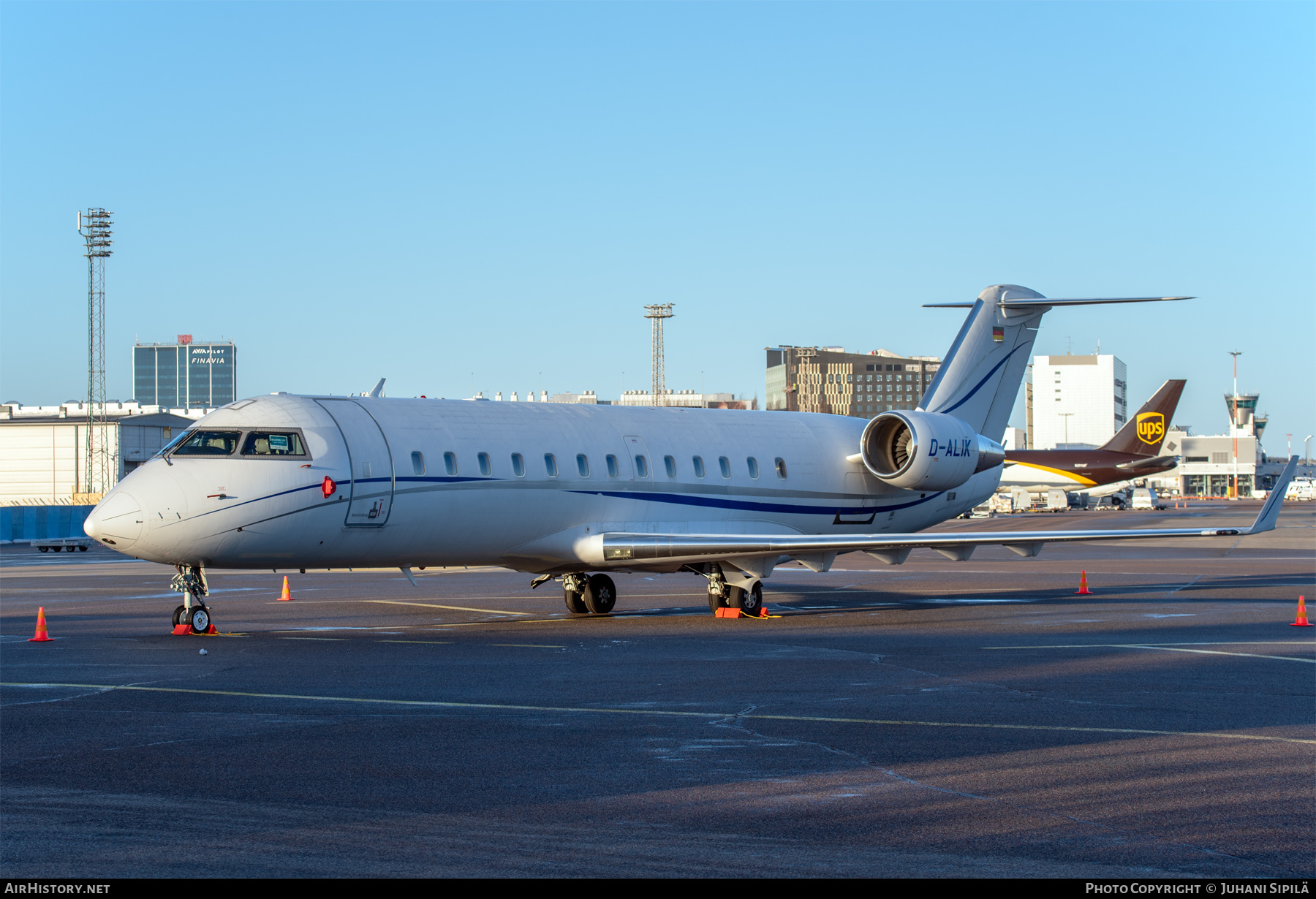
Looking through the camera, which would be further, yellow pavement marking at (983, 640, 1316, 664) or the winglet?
the winglet

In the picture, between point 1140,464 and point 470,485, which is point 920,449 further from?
point 1140,464

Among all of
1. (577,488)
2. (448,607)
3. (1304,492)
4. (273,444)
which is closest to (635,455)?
(577,488)

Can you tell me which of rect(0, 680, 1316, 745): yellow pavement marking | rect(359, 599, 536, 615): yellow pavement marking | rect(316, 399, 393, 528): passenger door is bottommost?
rect(359, 599, 536, 615): yellow pavement marking

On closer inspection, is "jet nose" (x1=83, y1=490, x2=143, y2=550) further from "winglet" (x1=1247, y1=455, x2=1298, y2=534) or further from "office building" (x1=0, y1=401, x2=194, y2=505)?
"office building" (x1=0, y1=401, x2=194, y2=505)

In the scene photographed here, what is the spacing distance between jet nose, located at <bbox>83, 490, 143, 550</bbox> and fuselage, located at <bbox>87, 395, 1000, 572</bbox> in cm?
2

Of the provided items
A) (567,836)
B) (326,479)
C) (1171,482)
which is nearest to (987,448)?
(326,479)

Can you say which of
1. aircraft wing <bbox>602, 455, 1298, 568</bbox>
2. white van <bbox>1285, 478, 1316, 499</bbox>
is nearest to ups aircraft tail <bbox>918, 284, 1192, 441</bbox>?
aircraft wing <bbox>602, 455, 1298, 568</bbox>

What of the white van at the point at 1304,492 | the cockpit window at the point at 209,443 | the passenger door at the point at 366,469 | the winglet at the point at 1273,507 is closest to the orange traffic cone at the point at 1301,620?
the winglet at the point at 1273,507

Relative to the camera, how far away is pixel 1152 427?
81.9 metres

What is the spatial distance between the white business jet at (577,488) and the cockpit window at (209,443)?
3cm

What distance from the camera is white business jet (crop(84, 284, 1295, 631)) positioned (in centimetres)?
1870

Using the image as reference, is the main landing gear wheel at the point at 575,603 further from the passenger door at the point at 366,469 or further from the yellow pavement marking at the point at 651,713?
the yellow pavement marking at the point at 651,713

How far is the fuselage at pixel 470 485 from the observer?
728 inches

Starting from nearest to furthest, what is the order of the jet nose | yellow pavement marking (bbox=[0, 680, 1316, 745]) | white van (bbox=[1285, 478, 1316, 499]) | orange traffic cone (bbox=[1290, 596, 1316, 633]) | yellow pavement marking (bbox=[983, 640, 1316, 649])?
yellow pavement marking (bbox=[0, 680, 1316, 745]) → yellow pavement marking (bbox=[983, 640, 1316, 649]) → the jet nose → orange traffic cone (bbox=[1290, 596, 1316, 633]) → white van (bbox=[1285, 478, 1316, 499])
